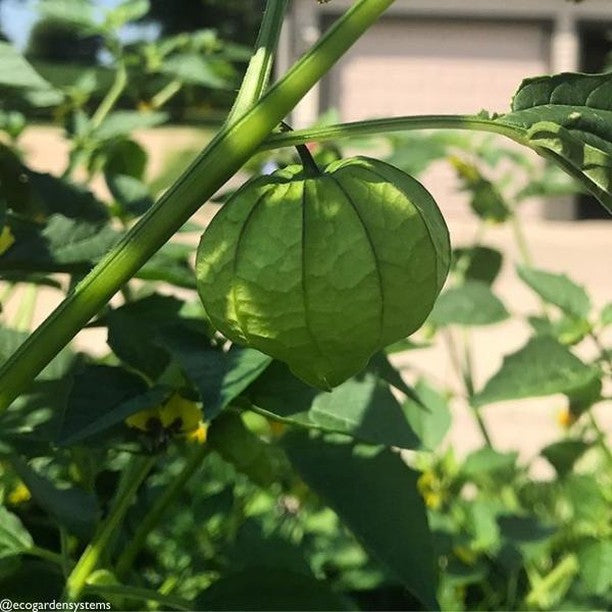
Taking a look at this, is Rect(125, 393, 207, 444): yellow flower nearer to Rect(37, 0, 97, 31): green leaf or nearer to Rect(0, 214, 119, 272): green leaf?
Rect(0, 214, 119, 272): green leaf

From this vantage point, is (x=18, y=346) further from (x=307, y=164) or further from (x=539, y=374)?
(x=539, y=374)

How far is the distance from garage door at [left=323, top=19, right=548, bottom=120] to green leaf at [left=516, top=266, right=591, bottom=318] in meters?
5.35

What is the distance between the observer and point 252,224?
414 mm

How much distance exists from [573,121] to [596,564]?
0.53 m

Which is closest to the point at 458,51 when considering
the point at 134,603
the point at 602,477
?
the point at 602,477

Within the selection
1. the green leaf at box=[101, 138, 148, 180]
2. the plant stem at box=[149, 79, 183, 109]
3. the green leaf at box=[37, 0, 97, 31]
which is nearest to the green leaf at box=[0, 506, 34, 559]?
the green leaf at box=[101, 138, 148, 180]

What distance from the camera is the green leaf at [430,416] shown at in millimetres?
907

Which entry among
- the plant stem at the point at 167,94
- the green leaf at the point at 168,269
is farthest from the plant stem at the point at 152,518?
the plant stem at the point at 167,94

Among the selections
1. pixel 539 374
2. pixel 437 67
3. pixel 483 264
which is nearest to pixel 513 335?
pixel 483 264

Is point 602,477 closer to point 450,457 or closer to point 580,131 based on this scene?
point 450,457

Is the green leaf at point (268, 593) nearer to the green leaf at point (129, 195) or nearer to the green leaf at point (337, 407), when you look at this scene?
the green leaf at point (337, 407)

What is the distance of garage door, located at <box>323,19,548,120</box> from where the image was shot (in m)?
6.22

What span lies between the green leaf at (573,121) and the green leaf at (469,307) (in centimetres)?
50

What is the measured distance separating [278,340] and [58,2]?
977mm
